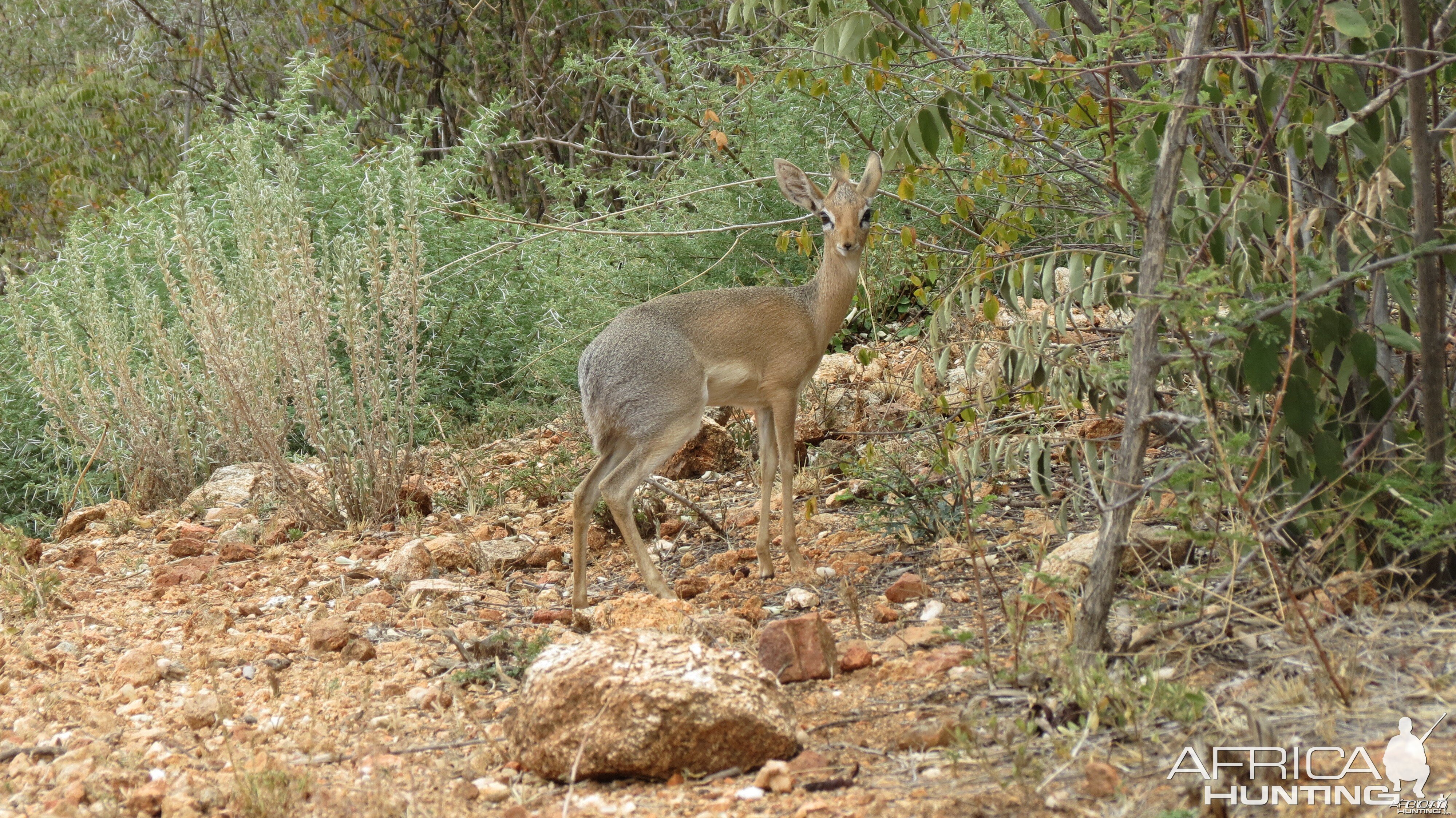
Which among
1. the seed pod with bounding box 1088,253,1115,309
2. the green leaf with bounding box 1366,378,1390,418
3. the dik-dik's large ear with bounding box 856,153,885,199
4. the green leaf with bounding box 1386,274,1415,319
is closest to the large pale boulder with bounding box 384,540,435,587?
the dik-dik's large ear with bounding box 856,153,885,199

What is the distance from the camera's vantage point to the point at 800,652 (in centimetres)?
359

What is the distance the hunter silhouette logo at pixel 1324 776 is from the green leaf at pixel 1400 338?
41.3 inches

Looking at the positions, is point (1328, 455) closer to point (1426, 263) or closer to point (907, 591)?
point (1426, 263)

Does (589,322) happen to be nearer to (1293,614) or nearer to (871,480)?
(871,480)

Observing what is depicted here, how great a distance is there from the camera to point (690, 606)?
14.3 feet

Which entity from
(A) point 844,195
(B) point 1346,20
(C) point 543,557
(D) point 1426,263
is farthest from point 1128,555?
(C) point 543,557

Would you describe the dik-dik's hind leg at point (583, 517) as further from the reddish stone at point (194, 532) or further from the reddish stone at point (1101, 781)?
the reddish stone at point (1101, 781)

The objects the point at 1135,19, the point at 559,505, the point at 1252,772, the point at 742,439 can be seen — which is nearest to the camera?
the point at 1252,772

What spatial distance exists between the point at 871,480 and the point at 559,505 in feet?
6.77

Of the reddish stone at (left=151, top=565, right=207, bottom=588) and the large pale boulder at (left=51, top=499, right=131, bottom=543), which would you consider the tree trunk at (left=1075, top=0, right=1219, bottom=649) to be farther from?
the large pale boulder at (left=51, top=499, right=131, bottom=543)

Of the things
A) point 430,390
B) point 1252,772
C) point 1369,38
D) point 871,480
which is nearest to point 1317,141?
point 1369,38

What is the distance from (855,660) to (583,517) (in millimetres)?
1726

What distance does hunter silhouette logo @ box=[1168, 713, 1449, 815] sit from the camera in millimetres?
2324

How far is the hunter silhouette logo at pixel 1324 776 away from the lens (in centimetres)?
232
